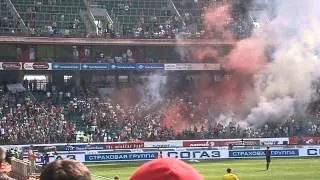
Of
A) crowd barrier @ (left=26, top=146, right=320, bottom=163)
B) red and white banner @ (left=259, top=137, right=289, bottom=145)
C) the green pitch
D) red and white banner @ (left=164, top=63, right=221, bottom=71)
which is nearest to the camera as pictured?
the green pitch

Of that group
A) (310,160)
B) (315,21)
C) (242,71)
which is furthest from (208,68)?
(310,160)

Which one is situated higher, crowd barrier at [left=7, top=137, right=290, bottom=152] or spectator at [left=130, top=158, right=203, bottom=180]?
spectator at [left=130, top=158, right=203, bottom=180]

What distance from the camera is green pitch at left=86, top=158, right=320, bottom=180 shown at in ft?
101

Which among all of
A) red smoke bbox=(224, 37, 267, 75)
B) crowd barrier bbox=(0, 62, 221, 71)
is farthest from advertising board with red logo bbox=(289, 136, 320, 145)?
crowd barrier bbox=(0, 62, 221, 71)

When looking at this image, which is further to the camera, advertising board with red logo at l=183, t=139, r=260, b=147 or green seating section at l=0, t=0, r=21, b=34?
green seating section at l=0, t=0, r=21, b=34

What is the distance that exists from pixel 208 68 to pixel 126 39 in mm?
7143

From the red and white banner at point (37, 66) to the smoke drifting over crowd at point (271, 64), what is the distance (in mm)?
11129

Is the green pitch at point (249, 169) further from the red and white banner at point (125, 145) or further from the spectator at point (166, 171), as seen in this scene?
the spectator at point (166, 171)

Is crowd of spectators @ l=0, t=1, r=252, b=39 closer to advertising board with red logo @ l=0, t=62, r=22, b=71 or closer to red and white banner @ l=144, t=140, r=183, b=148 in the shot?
advertising board with red logo @ l=0, t=62, r=22, b=71

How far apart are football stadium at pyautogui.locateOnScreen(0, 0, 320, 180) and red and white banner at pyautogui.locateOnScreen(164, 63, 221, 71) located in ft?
0.33

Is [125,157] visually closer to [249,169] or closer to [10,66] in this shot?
[249,169]

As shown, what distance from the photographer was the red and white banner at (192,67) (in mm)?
53625

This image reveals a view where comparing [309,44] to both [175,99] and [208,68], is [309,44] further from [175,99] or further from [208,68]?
[175,99]

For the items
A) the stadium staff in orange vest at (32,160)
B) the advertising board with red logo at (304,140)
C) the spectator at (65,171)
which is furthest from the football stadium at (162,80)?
the spectator at (65,171)
